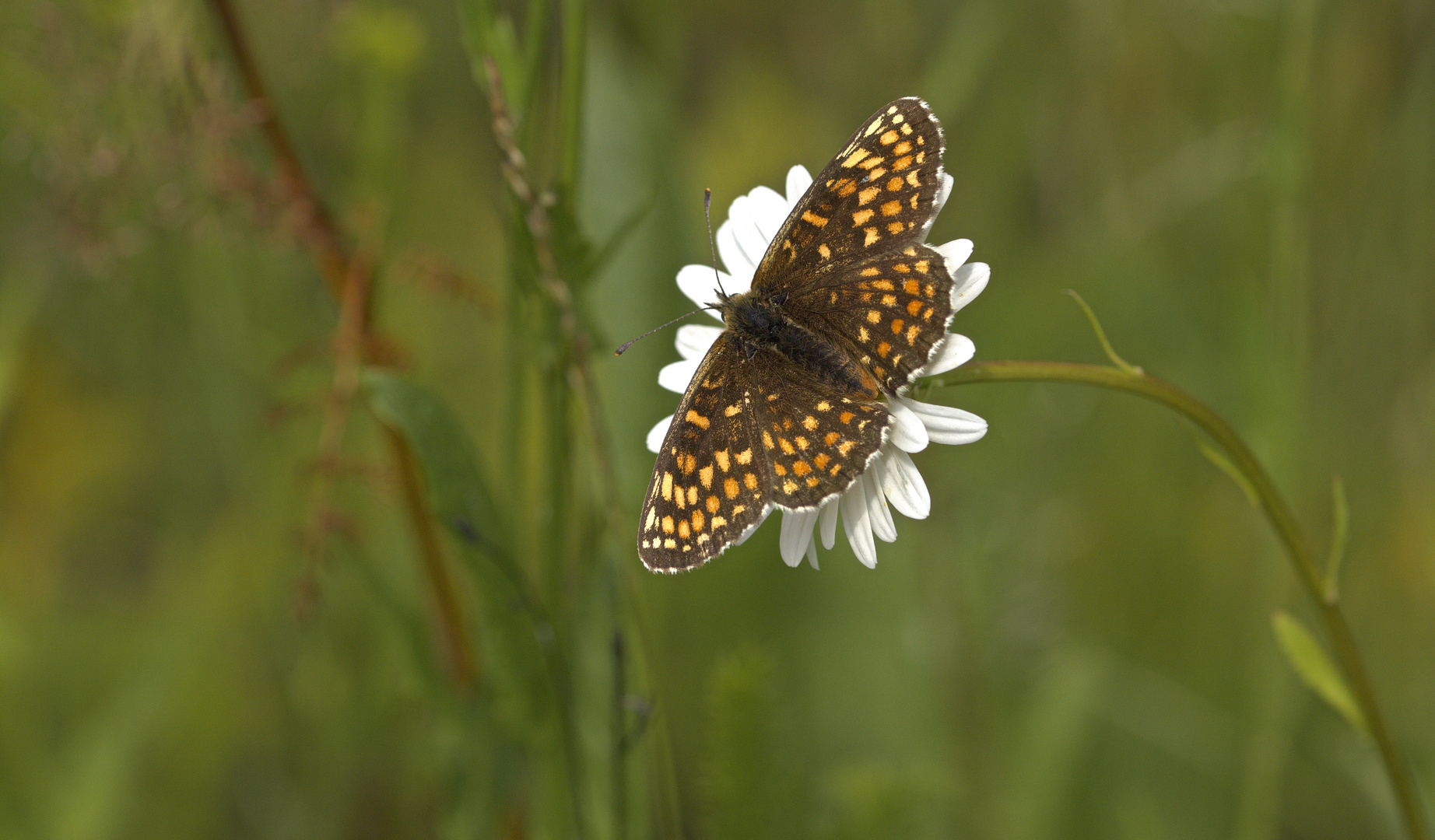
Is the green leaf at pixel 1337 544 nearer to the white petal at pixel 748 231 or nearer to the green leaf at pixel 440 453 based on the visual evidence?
the white petal at pixel 748 231

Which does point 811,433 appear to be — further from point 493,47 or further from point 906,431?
point 493,47

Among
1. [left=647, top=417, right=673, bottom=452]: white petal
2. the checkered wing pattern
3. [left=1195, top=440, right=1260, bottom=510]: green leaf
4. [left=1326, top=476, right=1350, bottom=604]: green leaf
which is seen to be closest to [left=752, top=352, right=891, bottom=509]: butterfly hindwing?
the checkered wing pattern

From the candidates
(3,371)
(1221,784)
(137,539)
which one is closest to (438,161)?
(137,539)

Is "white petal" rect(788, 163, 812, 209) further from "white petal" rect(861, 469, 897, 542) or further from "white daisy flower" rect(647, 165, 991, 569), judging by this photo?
"white petal" rect(861, 469, 897, 542)

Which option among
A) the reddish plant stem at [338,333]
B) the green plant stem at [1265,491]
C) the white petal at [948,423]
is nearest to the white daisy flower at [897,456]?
the white petal at [948,423]

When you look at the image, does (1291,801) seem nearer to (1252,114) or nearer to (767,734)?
(767,734)
